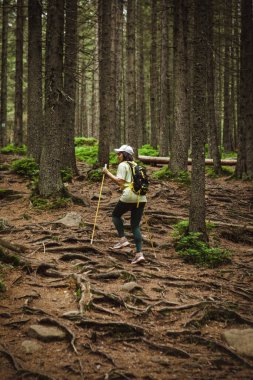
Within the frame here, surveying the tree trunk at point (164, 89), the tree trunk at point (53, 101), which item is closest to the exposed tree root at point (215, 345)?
the tree trunk at point (53, 101)

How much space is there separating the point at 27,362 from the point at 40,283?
6.72ft

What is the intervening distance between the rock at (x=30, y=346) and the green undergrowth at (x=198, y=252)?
4240 millimetres

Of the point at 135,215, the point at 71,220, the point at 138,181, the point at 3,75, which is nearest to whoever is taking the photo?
the point at 138,181

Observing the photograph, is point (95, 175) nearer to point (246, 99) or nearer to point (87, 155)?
point (87, 155)

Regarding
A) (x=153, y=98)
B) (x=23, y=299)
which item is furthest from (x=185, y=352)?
(x=153, y=98)

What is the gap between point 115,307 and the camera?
17.0ft

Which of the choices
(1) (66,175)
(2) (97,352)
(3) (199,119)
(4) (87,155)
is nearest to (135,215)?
(3) (199,119)

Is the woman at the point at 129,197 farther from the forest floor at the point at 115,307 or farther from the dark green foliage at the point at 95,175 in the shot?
the dark green foliage at the point at 95,175

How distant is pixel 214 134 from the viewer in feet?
53.6

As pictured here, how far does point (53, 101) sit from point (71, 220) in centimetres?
382

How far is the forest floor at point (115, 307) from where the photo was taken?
3.84 m

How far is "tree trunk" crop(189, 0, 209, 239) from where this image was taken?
24.5 ft

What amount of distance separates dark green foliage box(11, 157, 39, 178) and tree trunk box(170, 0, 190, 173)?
580cm

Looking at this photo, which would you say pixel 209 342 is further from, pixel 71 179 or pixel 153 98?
pixel 153 98
